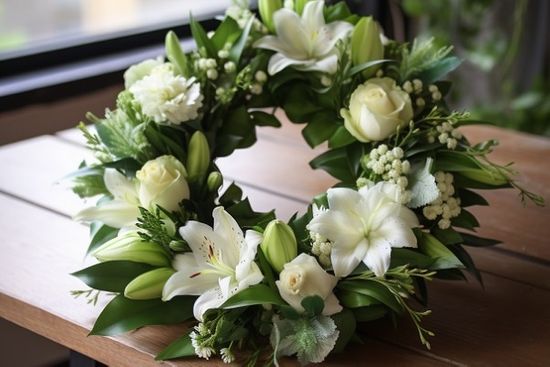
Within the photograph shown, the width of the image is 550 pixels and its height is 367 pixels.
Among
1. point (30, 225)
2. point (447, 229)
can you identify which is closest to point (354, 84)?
point (447, 229)

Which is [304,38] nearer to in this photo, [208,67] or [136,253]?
[208,67]

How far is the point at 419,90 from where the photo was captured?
1143 mm

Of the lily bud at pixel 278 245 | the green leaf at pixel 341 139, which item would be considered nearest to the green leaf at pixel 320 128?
the green leaf at pixel 341 139

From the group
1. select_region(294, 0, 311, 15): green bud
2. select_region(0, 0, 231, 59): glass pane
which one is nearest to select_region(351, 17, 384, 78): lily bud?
select_region(294, 0, 311, 15): green bud

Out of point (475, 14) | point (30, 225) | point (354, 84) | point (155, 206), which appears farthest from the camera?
point (475, 14)

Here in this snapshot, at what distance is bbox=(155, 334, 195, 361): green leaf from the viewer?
96cm

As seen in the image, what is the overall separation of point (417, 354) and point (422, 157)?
0.22 meters

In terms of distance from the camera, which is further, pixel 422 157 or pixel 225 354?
pixel 422 157

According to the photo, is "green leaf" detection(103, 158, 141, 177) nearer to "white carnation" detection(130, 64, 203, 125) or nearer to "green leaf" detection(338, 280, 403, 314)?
"white carnation" detection(130, 64, 203, 125)

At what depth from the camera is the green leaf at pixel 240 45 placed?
3.97ft

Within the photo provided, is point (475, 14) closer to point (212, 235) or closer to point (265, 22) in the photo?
point (265, 22)

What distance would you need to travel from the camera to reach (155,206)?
1.05m

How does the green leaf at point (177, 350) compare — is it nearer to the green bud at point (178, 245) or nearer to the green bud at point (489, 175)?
the green bud at point (178, 245)

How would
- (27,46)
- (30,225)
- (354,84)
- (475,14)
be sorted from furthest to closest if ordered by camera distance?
(475,14) → (27,46) → (30,225) → (354,84)
